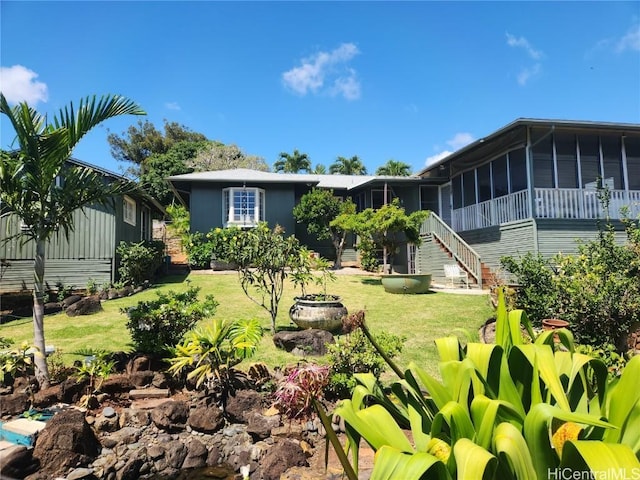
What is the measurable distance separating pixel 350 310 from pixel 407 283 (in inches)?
116

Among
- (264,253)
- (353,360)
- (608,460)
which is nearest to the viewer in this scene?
(608,460)

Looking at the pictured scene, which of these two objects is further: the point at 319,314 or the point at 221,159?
the point at 221,159

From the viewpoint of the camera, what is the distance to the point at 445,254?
15.5 m

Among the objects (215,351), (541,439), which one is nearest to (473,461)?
(541,439)

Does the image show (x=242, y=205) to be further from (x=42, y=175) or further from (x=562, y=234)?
(x=42, y=175)

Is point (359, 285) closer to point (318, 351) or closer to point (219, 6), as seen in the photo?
point (318, 351)

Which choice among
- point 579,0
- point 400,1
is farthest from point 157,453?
point 579,0

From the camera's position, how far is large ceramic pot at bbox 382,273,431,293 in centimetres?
1188

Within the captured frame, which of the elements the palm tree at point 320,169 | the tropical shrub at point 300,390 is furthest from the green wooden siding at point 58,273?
the palm tree at point 320,169

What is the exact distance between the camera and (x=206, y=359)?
506cm

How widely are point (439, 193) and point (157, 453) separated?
19176 millimetres

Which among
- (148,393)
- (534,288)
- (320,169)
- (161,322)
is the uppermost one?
(320,169)

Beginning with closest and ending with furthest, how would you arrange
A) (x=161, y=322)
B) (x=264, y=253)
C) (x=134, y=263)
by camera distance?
(x=161, y=322) < (x=264, y=253) < (x=134, y=263)

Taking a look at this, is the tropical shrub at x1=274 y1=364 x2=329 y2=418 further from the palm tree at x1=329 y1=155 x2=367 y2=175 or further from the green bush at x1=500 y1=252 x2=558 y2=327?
the palm tree at x1=329 y1=155 x2=367 y2=175
